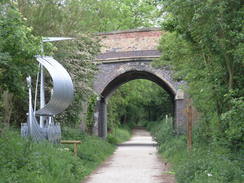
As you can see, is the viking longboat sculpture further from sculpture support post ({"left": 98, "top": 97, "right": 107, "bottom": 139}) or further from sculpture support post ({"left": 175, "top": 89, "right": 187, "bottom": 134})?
sculpture support post ({"left": 98, "top": 97, "right": 107, "bottom": 139})

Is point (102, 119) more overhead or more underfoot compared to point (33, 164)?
more overhead

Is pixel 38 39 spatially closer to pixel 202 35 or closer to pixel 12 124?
pixel 202 35

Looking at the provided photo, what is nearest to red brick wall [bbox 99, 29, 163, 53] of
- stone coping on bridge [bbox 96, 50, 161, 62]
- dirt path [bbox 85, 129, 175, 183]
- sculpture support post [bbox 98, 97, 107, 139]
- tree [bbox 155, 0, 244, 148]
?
stone coping on bridge [bbox 96, 50, 161, 62]

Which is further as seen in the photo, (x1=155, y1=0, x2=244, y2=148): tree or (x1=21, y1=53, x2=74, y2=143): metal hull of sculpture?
(x1=21, y1=53, x2=74, y2=143): metal hull of sculpture

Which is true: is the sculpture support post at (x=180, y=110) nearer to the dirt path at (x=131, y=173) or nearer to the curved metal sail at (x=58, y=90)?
the dirt path at (x=131, y=173)

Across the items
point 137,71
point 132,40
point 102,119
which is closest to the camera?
point 132,40

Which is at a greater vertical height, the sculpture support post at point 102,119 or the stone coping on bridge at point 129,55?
the stone coping on bridge at point 129,55

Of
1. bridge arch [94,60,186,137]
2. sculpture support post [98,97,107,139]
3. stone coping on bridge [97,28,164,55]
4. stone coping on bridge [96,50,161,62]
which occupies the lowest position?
sculpture support post [98,97,107,139]

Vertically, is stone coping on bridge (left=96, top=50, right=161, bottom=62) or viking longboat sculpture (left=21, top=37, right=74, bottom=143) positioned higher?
stone coping on bridge (left=96, top=50, right=161, bottom=62)

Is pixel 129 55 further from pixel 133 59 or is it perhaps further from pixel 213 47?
pixel 213 47

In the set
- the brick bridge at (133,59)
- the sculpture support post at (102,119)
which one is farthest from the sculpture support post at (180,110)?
the sculpture support post at (102,119)

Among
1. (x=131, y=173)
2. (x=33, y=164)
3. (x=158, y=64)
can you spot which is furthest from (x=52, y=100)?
(x=158, y=64)

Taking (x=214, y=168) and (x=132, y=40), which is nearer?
(x=214, y=168)

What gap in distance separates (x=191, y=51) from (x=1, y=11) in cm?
600
